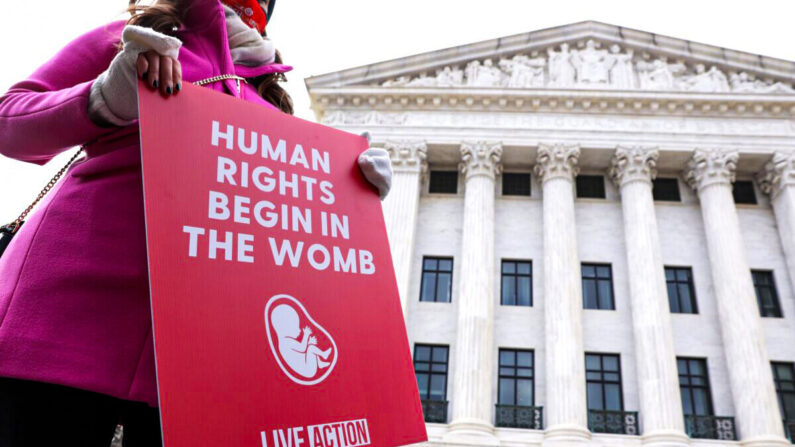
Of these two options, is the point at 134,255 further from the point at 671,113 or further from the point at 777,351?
the point at 671,113

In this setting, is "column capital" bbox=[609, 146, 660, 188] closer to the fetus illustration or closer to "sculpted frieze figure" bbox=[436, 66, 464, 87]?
"sculpted frieze figure" bbox=[436, 66, 464, 87]

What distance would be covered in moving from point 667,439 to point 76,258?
17.8 m

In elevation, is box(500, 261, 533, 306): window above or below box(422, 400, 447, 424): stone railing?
above

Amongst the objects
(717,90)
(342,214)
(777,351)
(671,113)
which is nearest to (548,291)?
(777,351)

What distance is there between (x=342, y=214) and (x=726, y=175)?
22458mm

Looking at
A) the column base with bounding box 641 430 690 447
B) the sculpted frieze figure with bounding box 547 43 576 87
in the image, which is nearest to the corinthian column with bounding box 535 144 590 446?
the column base with bounding box 641 430 690 447

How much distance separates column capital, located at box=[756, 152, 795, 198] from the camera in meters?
20.1

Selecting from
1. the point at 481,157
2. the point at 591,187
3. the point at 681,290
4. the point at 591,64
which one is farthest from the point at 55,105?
the point at 591,64

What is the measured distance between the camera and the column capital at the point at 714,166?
20.4 m

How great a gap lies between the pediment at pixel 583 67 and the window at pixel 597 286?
7.49 meters

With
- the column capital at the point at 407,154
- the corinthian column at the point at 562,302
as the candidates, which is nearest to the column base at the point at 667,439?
the corinthian column at the point at 562,302

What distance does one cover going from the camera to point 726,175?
66.9ft

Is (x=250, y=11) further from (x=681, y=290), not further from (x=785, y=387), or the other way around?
(x=785, y=387)

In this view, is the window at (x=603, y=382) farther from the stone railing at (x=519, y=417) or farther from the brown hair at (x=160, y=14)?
the brown hair at (x=160, y=14)
